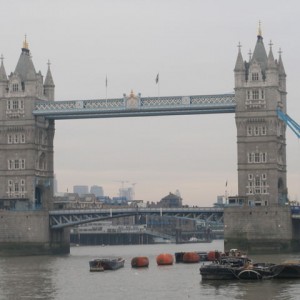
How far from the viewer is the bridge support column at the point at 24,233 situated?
174 meters

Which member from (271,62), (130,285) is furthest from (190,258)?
(271,62)

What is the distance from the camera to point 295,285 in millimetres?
100312

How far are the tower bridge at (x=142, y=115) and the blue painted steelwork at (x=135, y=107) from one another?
6.3 inches

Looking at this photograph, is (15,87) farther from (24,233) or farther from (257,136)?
(257,136)

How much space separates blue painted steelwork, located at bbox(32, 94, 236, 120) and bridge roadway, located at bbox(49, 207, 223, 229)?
15.6 meters

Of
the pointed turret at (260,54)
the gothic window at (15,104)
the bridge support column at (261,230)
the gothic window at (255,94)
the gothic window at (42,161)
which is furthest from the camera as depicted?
the gothic window at (42,161)

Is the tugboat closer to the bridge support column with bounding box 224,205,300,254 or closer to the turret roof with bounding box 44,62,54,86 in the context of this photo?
the bridge support column with bounding box 224,205,300,254

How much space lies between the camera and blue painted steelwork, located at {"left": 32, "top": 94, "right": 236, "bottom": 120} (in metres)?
170

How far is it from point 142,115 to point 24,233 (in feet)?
89.2

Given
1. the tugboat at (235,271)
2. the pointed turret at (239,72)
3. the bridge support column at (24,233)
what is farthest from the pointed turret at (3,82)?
the tugboat at (235,271)

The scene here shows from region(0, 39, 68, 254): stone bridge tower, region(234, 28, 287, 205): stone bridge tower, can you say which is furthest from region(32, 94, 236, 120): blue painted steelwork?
region(234, 28, 287, 205): stone bridge tower

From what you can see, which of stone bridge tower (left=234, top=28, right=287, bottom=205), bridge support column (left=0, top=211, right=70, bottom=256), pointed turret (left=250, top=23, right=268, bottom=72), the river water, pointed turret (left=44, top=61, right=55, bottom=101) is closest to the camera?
the river water

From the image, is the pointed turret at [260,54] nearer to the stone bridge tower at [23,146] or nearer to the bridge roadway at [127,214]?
the bridge roadway at [127,214]

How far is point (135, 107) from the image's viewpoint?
17338 centimetres
